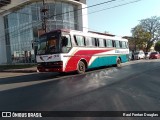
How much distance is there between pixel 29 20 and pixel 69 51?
25546 mm

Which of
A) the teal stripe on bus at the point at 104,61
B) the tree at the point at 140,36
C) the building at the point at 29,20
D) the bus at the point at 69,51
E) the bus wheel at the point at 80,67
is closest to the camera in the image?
the bus at the point at 69,51

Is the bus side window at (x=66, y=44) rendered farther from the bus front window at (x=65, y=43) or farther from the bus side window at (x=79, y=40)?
the bus side window at (x=79, y=40)

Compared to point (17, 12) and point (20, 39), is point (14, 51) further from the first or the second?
point (17, 12)

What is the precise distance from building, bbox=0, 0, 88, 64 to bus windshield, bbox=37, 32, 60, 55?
20.1 metres

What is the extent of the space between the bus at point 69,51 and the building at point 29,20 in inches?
699

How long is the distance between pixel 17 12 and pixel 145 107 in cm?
3750

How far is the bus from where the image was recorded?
13852 millimetres

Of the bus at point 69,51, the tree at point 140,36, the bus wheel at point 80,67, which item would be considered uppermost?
the tree at point 140,36

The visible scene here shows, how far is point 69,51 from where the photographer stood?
1446 cm

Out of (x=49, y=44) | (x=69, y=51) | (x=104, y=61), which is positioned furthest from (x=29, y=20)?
(x=69, y=51)

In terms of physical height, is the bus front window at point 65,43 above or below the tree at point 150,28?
below

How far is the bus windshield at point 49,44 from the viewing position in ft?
45.7

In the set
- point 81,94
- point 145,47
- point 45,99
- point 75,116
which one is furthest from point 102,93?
point 145,47

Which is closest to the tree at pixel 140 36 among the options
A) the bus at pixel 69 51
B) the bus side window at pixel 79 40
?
the bus at pixel 69 51
